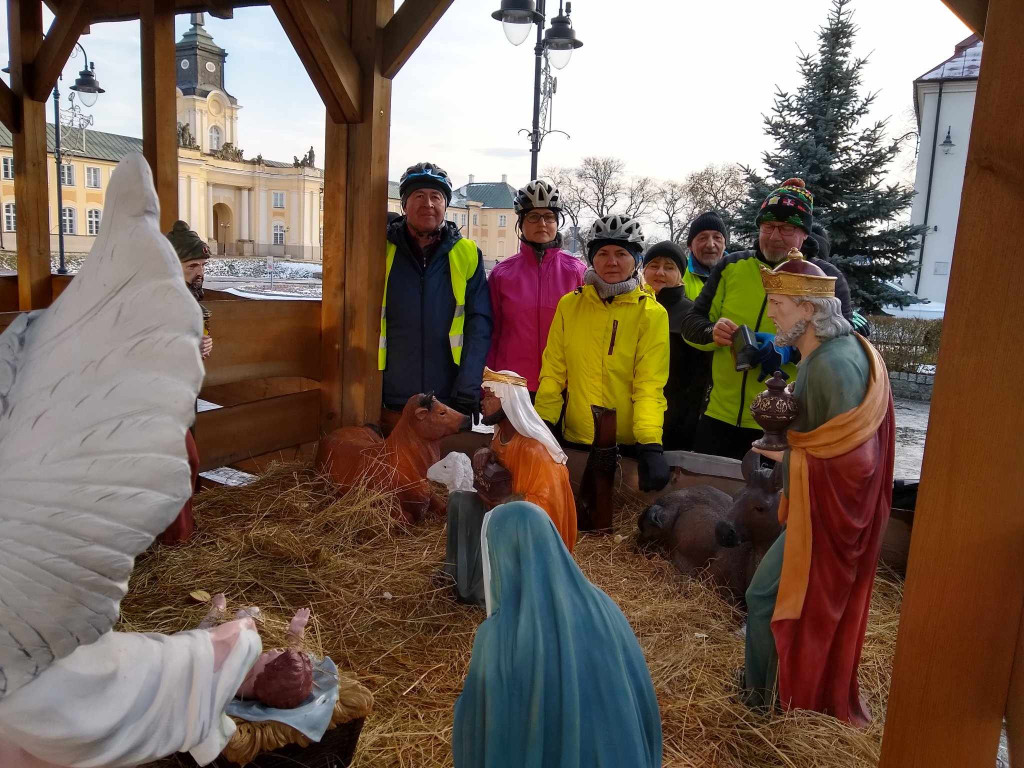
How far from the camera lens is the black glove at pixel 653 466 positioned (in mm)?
3852

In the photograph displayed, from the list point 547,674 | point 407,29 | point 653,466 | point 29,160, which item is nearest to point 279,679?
point 547,674

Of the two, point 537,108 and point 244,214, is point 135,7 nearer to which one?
point 537,108

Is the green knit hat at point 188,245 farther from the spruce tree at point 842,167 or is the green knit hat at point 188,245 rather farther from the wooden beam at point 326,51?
the spruce tree at point 842,167

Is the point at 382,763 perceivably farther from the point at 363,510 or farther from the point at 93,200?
the point at 93,200

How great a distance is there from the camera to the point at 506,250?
155ft

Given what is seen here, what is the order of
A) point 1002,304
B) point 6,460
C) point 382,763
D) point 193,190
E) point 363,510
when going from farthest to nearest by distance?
point 193,190 < point 363,510 < point 382,763 < point 1002,304 < point 6,460

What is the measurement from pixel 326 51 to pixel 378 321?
1588 mm

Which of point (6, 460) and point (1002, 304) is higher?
point (1002, 304)

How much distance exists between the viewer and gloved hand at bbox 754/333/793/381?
3447 millimetres

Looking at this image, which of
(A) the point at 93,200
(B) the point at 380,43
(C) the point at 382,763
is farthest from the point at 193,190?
(C) the point at 382,763

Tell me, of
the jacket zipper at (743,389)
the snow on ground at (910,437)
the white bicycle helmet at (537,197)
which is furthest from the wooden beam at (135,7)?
the snow on ground at (910,437)

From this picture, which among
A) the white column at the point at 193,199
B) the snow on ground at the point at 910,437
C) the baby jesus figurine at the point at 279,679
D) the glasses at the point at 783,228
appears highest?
the white column at the point at 193,199

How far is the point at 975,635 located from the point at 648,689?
2.25ft

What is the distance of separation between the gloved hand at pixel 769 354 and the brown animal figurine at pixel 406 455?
1495 mm
